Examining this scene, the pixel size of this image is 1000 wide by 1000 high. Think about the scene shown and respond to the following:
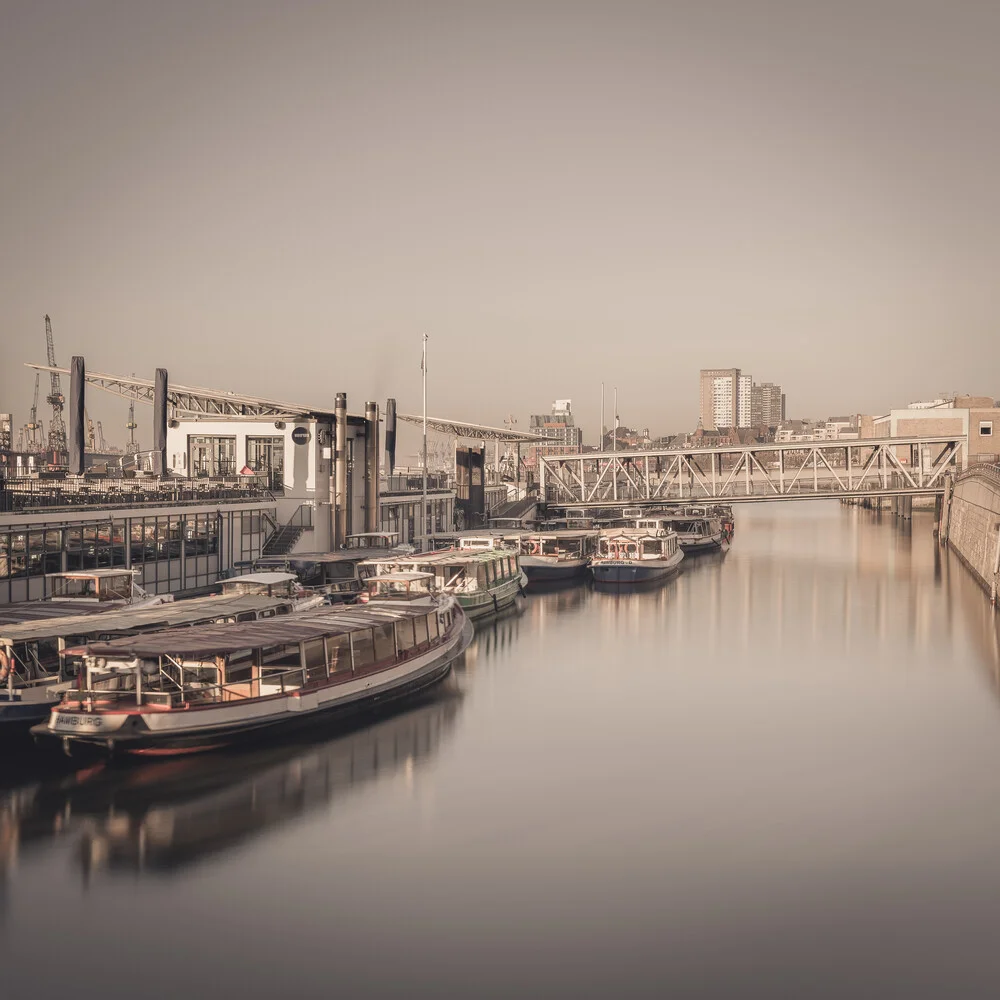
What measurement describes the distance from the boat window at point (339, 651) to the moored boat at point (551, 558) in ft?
93.1

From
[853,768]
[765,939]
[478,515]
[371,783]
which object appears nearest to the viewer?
[765,939]

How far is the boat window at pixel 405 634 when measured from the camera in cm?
2678

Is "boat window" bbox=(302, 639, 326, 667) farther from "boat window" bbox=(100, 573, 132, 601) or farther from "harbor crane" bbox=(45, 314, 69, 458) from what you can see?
"harbor crane" bbox=(45, 314, 69, 458)

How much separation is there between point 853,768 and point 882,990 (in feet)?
30.9

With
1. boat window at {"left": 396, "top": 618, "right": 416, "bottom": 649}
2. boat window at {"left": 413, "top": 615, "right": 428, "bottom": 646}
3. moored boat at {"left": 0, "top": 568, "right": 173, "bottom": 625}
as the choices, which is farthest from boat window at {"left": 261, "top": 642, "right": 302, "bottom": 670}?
moored boat at {"left": 0, "top": 568, "right": 173, "bottom": 625}

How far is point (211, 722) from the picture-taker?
68.2ft

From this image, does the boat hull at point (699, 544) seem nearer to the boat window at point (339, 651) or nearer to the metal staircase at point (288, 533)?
the metal staircase at point (288, 533)

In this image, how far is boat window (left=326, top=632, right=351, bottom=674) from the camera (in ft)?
78.8

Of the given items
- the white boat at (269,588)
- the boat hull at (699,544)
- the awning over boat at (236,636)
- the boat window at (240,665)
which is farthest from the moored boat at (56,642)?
the boat hull at (699,544)

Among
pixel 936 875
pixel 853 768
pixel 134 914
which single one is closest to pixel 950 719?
pixel 853 768

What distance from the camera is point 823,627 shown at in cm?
4062

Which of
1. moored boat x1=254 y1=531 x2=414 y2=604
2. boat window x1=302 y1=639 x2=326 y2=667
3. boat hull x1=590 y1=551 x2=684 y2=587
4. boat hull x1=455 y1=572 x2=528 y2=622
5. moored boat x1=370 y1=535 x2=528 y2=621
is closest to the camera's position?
boat window x1=302 y1=639 x2=326 y2=667

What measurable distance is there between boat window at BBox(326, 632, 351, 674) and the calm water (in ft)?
5.18

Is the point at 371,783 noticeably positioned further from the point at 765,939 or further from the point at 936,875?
the point at 936,875
